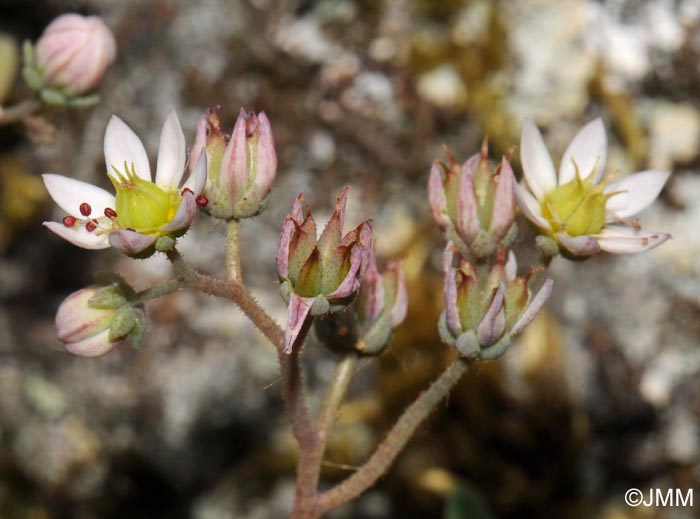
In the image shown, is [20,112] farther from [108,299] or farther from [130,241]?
[130,241]

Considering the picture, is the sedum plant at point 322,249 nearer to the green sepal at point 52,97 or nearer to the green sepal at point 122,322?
the green sepal at point 122,322

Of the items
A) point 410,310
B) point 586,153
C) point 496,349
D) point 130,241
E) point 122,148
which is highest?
point 122,148

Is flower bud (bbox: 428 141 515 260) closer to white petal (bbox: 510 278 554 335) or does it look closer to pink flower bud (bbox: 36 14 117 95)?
white petal (bbox: 510 278 554 335)

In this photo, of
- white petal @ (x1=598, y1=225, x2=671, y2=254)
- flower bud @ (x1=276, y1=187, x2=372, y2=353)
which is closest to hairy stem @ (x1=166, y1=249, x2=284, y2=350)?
flower bud @ (x1=276, y1=187, x2=372, y2=353)

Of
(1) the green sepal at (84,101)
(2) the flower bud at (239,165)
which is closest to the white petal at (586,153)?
(2) the flower bud at (239,165)

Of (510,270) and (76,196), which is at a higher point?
(76,196)

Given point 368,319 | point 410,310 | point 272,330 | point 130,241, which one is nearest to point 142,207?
point 130,241
